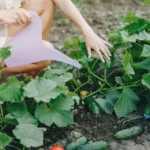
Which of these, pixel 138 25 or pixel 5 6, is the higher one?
pixel 5 6

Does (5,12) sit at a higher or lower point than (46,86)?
higher

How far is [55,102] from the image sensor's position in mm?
2434

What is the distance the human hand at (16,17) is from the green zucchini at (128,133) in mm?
700

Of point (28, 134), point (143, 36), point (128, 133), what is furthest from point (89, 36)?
point (28, 134)

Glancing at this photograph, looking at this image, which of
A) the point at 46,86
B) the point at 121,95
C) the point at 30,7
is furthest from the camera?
the point at 30,7

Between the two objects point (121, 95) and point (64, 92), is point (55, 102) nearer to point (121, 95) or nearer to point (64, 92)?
point (64, 92)

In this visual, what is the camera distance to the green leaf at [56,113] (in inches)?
94.4

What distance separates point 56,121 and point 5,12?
58 cm

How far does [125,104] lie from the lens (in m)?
2.58

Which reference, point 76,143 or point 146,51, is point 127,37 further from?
point 76,143

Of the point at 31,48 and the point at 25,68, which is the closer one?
the point at 31,48

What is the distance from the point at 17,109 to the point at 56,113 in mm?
187

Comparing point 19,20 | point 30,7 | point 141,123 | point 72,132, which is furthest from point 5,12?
point 141,123

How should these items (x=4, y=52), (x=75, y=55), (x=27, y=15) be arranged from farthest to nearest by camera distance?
(x=75, y=55) < (x=27, y=15) < (x=4, y=52)
